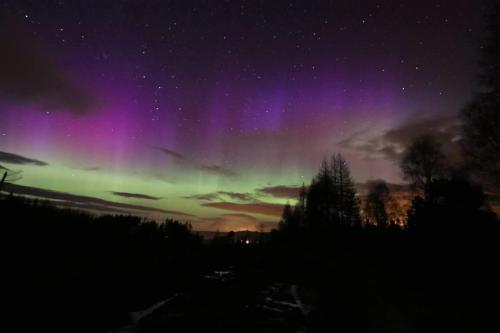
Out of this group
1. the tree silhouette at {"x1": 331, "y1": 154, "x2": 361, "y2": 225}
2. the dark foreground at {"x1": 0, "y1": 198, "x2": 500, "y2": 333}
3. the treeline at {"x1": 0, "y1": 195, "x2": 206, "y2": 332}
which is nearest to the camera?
the dark foreground at {"x1": 0, "y1": 198, "x2": 500, "y2": 333}

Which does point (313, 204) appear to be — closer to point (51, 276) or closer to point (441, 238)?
point (441, 238)

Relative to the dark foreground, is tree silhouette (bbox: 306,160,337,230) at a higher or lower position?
higher

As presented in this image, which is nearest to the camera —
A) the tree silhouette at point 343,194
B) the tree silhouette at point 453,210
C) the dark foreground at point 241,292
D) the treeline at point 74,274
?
the dark foreground at point 241,292

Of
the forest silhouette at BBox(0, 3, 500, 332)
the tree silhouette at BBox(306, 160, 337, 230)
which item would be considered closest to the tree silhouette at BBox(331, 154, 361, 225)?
the tree silhouette at BBox(306, 160, 337, 230)

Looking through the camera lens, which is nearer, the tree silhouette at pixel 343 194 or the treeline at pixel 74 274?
the treeline at pixel 74 274

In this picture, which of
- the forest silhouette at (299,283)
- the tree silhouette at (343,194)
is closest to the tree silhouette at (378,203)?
the tree silhouette at (343,194)

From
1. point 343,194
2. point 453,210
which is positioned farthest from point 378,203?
point 453,210

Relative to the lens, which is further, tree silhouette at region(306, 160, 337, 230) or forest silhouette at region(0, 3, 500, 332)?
tree silhouette at region(306, 160, 337, 230)

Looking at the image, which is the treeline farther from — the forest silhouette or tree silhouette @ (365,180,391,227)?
tree silhouette @ (365,180,391,227)

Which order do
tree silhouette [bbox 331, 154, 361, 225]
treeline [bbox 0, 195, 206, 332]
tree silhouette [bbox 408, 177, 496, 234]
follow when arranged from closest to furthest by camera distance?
treeline [bbox 0, 195, 206, 332] → tree silhouette [bbox 408, 177, 496, 234] → tree silhouette [bbox 331, 154, 361, 225]

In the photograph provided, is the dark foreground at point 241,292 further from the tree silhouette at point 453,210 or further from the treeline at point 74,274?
the tree silhouette at point 453,210

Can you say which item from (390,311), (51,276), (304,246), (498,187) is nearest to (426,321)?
(390,311)

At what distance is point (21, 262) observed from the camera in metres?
13.7

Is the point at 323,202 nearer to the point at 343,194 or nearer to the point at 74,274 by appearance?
the point at 343,194
